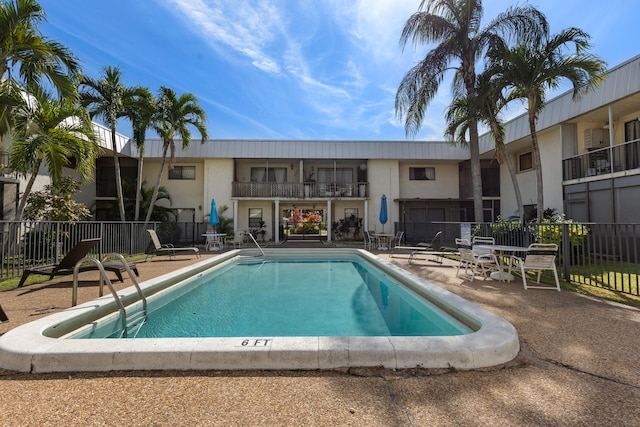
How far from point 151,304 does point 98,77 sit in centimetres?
1285

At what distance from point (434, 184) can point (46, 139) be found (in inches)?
794

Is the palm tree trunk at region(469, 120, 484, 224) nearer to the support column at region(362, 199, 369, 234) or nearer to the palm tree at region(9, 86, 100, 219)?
the support column at region(362, 199, 369, 234)

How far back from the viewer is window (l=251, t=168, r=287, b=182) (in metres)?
21.2

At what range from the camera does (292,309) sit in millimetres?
5879

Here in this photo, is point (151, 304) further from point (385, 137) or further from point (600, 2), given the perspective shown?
point (385, 137)

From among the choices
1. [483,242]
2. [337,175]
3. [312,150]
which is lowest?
[483,242]

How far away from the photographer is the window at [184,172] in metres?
20.6

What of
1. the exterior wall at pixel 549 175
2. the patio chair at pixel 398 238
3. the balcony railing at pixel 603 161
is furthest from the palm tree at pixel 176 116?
the balcony railing at pixel 603 161

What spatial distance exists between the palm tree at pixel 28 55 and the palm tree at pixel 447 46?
1172 centimetres

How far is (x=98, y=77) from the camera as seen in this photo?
1369cm

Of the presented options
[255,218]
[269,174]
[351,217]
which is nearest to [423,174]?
[351,217]

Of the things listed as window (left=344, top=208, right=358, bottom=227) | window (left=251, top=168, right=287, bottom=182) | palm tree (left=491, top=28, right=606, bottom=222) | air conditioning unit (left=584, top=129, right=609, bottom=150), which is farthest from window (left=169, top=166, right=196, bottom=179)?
air conditioning unit (left=584, top=129, right=609, bottom=150)

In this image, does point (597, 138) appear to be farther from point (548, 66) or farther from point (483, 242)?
point (483, 242)

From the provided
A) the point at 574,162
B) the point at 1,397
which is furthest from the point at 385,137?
the point at 1,397
